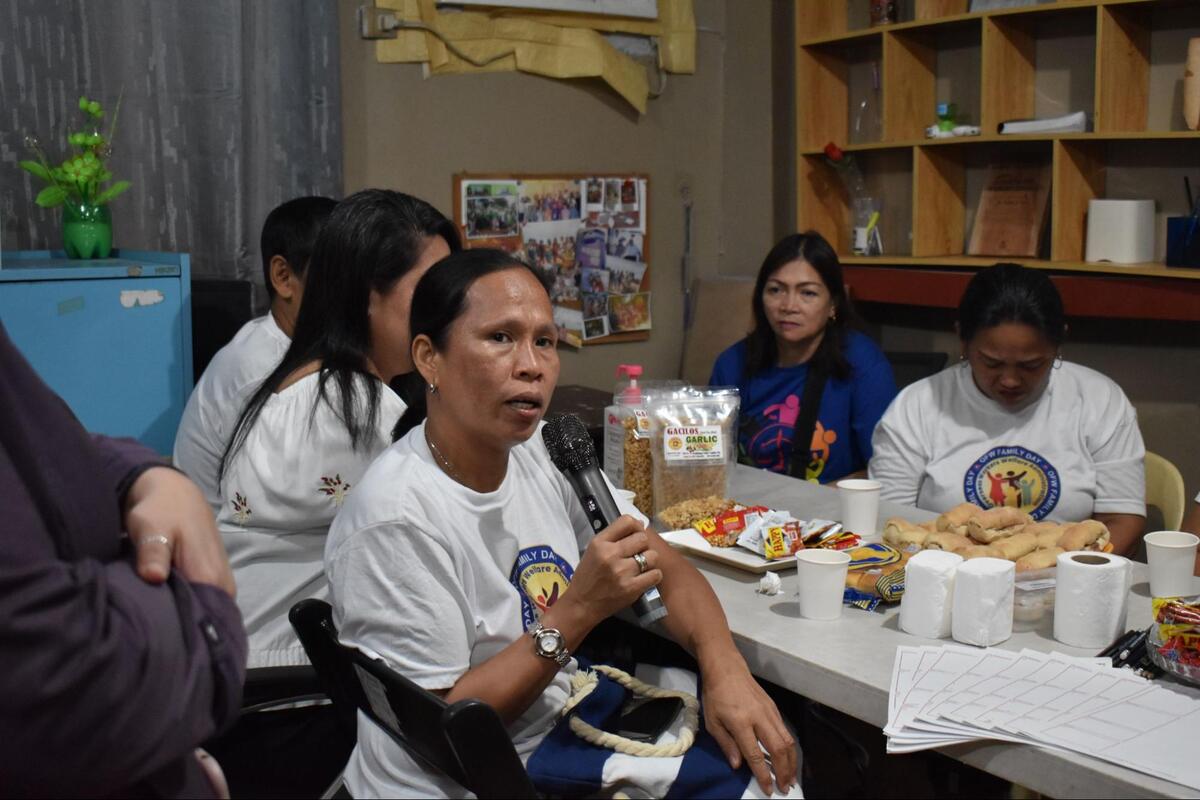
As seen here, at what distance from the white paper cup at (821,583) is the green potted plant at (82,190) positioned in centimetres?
224

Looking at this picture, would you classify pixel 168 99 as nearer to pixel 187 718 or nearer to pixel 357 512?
pixel 357 512

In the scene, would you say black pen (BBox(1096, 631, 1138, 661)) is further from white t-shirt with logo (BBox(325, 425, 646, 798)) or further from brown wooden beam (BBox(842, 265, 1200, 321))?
brown wooden beam (BBox(842, 265, 1200, 321))

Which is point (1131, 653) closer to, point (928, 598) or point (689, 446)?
point (928, 598)

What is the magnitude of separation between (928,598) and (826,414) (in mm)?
1577

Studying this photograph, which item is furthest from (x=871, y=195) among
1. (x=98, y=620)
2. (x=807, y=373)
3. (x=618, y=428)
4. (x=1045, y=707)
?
(x=98, y=620)

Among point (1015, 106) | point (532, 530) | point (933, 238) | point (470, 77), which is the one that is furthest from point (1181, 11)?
point (532, 530)

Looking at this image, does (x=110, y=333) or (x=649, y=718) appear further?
(x=110, y=333)

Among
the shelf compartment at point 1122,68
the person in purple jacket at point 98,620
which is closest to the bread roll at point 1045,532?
the person in purple jacket at point 98,620

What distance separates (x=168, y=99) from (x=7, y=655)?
2.98 m

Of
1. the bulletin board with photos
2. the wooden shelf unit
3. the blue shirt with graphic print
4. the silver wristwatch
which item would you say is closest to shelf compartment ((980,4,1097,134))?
the wooden shelf unit

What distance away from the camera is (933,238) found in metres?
4.00

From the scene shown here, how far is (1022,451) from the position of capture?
2.49 m

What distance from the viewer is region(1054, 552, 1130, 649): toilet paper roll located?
1562mm

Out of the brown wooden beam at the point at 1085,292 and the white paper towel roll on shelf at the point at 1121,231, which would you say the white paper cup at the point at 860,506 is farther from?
the white paper towel roll on shelf at the point at 1121,231
